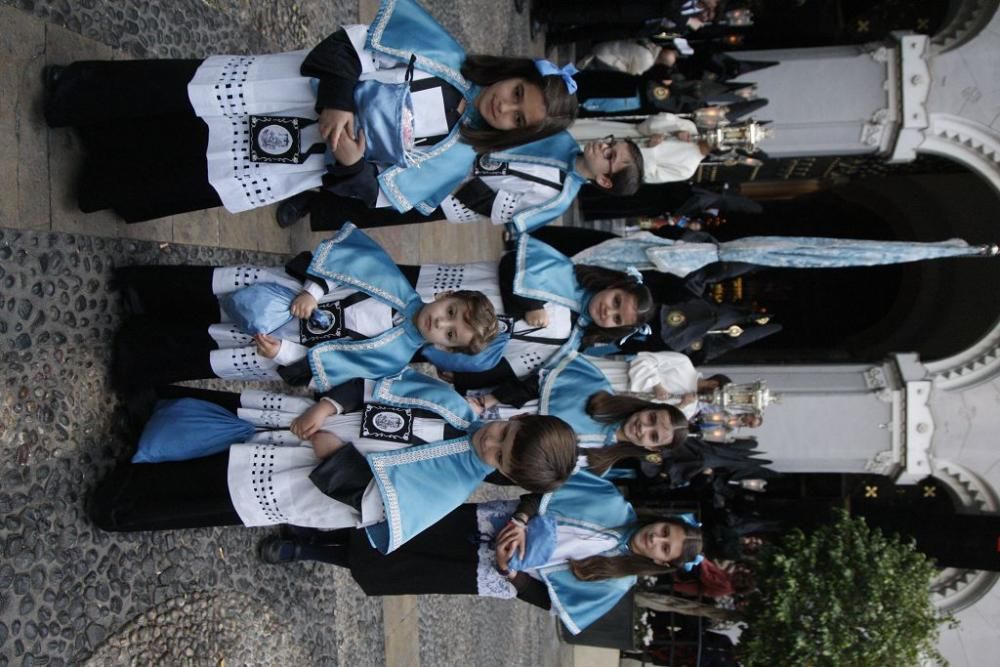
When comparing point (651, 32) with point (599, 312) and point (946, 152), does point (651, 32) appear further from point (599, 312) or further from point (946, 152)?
point (599, 312)

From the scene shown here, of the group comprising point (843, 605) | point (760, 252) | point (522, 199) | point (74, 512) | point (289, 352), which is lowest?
point (843, 605)

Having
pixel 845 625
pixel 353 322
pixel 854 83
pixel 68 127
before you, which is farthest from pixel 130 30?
pixel 854 83

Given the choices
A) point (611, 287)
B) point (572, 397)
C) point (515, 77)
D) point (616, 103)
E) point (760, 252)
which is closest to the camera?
point (515, 77)

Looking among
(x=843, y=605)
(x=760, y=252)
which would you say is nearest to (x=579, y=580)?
(x=760, y=252)

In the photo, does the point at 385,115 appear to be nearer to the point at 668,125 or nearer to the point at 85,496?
the point at 85,496

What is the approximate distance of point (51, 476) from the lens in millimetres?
3006

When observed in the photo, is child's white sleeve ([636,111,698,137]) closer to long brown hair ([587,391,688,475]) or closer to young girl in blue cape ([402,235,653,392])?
young girl in blue cape ([402,235,653,392])

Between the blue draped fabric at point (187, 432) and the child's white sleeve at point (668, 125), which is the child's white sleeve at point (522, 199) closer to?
the blue draped fabric at point (187, 432)

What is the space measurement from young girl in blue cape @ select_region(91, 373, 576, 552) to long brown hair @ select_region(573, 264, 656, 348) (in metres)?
1.07

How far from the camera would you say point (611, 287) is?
157 inches

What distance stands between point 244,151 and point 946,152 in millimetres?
7727

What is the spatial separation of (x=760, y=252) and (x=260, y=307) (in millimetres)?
3952

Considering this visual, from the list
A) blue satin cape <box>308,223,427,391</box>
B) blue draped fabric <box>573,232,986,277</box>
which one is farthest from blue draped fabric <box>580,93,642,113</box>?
blue satin cape <box>308,223,427,391</box>

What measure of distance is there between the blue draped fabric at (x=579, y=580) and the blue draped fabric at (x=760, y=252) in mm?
2145
